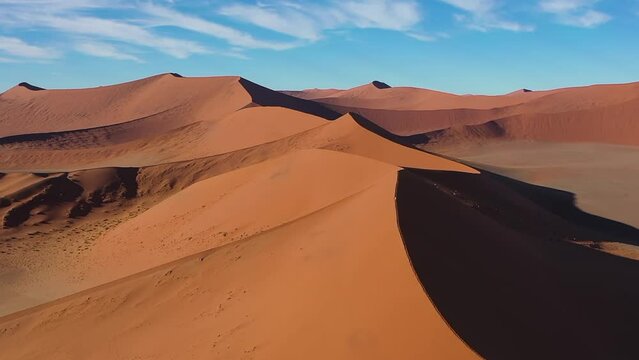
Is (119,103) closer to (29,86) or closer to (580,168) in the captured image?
(29,86)

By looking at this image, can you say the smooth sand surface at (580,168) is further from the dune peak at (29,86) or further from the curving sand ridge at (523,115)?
the dune peak at (29,86)

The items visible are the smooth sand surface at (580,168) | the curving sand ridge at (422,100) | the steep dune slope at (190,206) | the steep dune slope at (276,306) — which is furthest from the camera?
the curving sand ridge at (422,100)

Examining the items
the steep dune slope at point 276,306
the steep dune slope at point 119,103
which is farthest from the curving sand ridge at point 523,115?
the steep dune slope at point 276,306

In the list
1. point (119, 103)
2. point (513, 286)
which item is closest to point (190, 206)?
point (513, 286)

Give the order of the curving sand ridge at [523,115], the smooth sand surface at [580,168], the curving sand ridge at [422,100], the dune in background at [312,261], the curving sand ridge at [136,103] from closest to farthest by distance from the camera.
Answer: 1. the dune in background at [312,261]
2. the smooth sand surface at [580,168]
3. the curving sand ridge at [136,103]
4. the curving sand ridge at [523,115]
5. the curving sand ridge at [422,100]

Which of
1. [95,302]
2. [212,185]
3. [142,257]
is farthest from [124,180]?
[95,302]

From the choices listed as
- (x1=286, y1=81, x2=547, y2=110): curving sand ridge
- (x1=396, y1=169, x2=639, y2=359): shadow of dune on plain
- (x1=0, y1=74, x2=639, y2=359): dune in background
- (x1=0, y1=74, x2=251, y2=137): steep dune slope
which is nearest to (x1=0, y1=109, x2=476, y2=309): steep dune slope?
(x1=0, y1=74, x2=639, y2=359): dune in background
